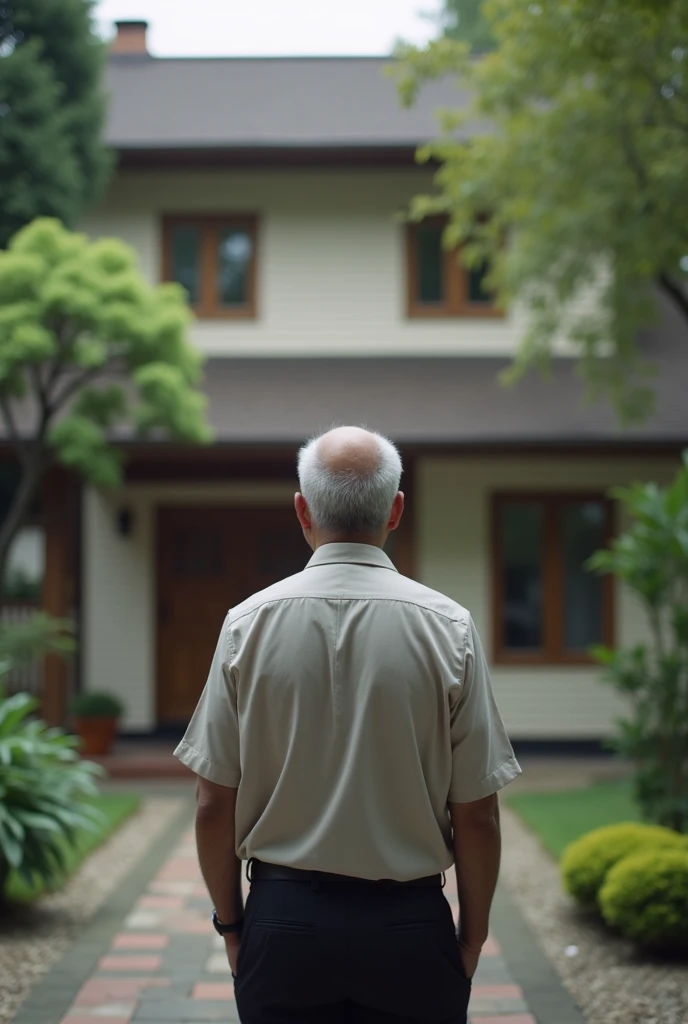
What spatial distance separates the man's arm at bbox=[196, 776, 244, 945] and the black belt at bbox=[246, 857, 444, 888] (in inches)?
3.2

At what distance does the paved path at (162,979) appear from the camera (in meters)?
4.46

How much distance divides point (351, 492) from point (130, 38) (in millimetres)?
14828

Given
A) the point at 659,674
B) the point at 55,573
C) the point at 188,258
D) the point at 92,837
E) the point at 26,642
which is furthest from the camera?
the point at 188,258

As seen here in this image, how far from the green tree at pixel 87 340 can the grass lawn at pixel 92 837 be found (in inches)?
84.5

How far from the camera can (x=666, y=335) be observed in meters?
13.2

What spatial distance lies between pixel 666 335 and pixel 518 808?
21.1ft

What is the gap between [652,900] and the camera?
5.11m

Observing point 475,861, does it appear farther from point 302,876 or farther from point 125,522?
point 125,522

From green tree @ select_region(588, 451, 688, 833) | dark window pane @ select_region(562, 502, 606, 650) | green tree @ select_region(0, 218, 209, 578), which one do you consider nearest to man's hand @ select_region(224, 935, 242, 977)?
green tree @ select_region(588, 451, 688, 833)

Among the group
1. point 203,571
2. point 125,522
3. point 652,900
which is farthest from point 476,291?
point 652,900

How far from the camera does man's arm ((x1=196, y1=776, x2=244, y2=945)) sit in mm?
2461

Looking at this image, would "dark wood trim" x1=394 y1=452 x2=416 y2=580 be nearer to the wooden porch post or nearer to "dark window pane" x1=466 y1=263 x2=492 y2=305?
"dark window pane" x1=466 y1=263 x2=492 y2=305

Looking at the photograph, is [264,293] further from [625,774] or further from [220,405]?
[625,774]

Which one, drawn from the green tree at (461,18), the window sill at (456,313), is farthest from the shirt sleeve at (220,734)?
the green tree at (461,18)
